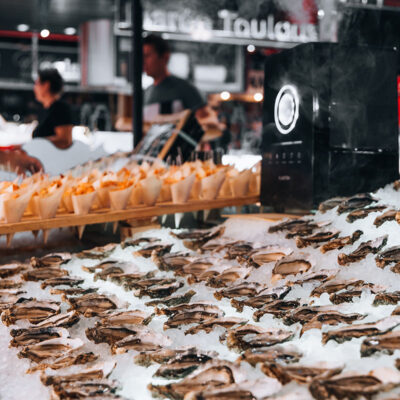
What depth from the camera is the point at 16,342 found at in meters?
0.82

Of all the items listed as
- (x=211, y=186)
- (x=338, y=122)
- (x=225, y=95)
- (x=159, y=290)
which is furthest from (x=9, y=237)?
(x=225, y=95)

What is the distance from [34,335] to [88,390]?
0.24m

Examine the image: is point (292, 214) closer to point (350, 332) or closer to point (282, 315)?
point (282, 315)

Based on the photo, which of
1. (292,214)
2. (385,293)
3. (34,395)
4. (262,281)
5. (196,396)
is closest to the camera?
(196,396)

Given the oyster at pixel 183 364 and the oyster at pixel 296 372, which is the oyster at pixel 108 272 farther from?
the oyster at pixel 296 372

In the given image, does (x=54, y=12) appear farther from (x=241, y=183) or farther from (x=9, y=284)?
(x=9, y=284)

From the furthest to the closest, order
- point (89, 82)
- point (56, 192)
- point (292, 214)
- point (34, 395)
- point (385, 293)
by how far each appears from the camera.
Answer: point (89, 82) < point (292, 214) < point (56, 192) < point (385, 293) < point (34, 395)

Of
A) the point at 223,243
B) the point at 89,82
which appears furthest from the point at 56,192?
the point at 89,82

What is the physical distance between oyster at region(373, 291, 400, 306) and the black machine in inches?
27.4

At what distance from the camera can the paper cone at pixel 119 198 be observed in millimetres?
1456

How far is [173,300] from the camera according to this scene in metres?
0.94

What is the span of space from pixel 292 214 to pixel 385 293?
772 millimetres

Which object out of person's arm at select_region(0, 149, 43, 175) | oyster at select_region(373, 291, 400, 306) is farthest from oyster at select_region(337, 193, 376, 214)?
person's arm at select_region(0, 149, 43, 175)

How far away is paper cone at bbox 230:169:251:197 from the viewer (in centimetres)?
173
